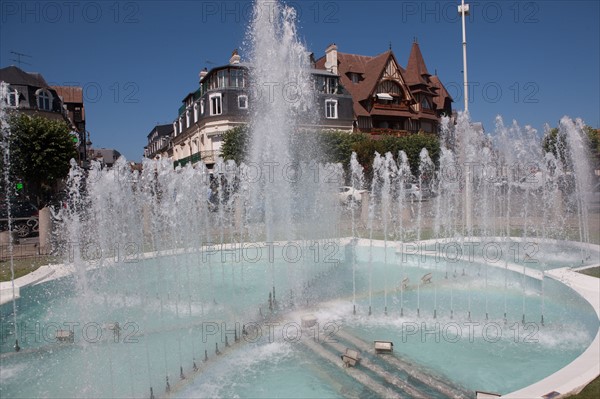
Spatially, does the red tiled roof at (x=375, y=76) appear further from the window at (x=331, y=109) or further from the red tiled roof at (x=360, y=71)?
the window at (x=331, y=109)

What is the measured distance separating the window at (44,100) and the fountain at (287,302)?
92.3ft

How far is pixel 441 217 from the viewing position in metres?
23.4

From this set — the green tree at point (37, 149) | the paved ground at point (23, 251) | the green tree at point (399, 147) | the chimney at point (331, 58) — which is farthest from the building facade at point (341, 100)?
the paved ground at point (23, 251)

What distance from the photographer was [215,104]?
4281cm

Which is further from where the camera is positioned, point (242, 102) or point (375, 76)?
point (375, 76)

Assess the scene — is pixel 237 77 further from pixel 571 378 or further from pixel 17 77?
pixel 571 378

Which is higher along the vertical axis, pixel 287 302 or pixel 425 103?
pixel 425 103

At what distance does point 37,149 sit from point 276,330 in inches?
1069

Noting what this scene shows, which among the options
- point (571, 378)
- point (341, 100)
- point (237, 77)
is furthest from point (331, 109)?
point (571, 378)

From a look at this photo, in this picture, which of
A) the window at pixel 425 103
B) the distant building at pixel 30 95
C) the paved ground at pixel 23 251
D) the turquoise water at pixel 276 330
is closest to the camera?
the turquoise water at pixel 276 330

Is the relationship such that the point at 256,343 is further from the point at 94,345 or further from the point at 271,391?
the point at 94,345

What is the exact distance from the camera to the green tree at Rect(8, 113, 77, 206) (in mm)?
28438

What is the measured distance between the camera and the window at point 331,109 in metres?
45.0

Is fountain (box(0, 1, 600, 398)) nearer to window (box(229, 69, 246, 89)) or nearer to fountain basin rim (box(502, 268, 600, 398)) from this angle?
fountain basin rim (box(502, 268, 600, 398))
